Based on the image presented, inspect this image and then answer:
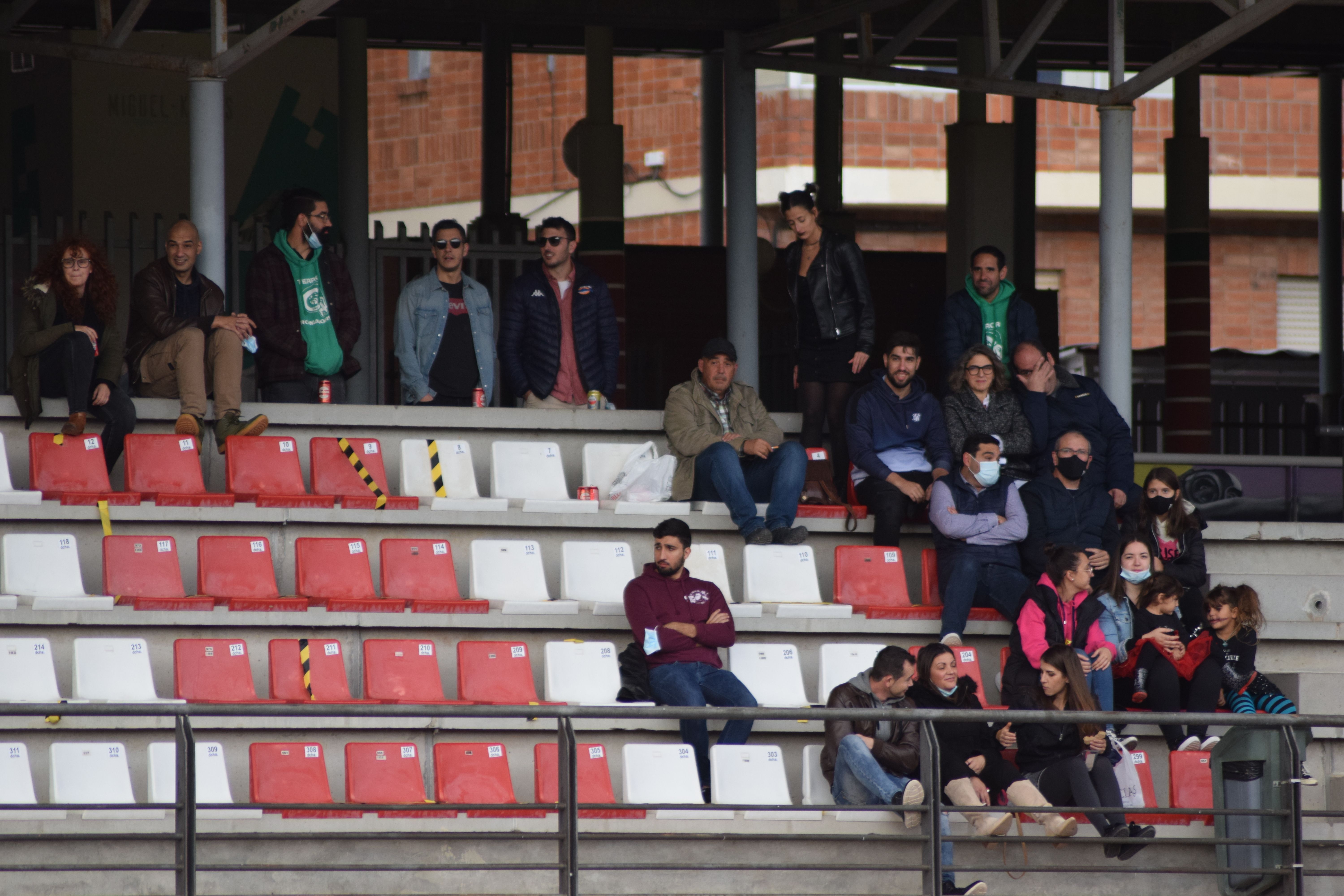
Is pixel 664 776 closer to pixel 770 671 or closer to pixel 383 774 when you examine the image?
pixel 770 671

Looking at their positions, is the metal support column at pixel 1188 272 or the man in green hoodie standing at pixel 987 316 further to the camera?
the metal support column at pixel 1188 272

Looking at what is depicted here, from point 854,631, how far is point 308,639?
255 cm

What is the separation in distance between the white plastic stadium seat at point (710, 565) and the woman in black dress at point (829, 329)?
1204mm

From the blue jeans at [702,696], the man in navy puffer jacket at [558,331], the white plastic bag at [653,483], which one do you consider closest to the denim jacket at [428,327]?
the man in navy puffer jacket at [558,331]

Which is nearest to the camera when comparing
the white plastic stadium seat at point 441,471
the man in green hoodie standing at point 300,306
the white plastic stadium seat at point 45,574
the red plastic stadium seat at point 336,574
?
the white plastic stadium seat at point 45,574

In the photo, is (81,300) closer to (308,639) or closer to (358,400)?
(308,639)

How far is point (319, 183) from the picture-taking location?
53.9 ft

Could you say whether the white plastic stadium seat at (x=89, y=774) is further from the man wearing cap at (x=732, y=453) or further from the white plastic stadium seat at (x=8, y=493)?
the man wearing cap at (x=732, y=453)

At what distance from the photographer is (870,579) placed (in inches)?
351

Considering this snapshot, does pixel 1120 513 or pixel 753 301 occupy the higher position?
pixel 753 301

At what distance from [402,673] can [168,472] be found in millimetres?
1745

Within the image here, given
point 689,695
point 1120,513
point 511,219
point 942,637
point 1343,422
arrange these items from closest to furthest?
point 689,695 < point 942,637 < point 1120,513 < point 511,219 < point 1343,422

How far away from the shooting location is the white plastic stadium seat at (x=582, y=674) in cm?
800

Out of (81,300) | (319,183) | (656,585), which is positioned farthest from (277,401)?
(319,183)
